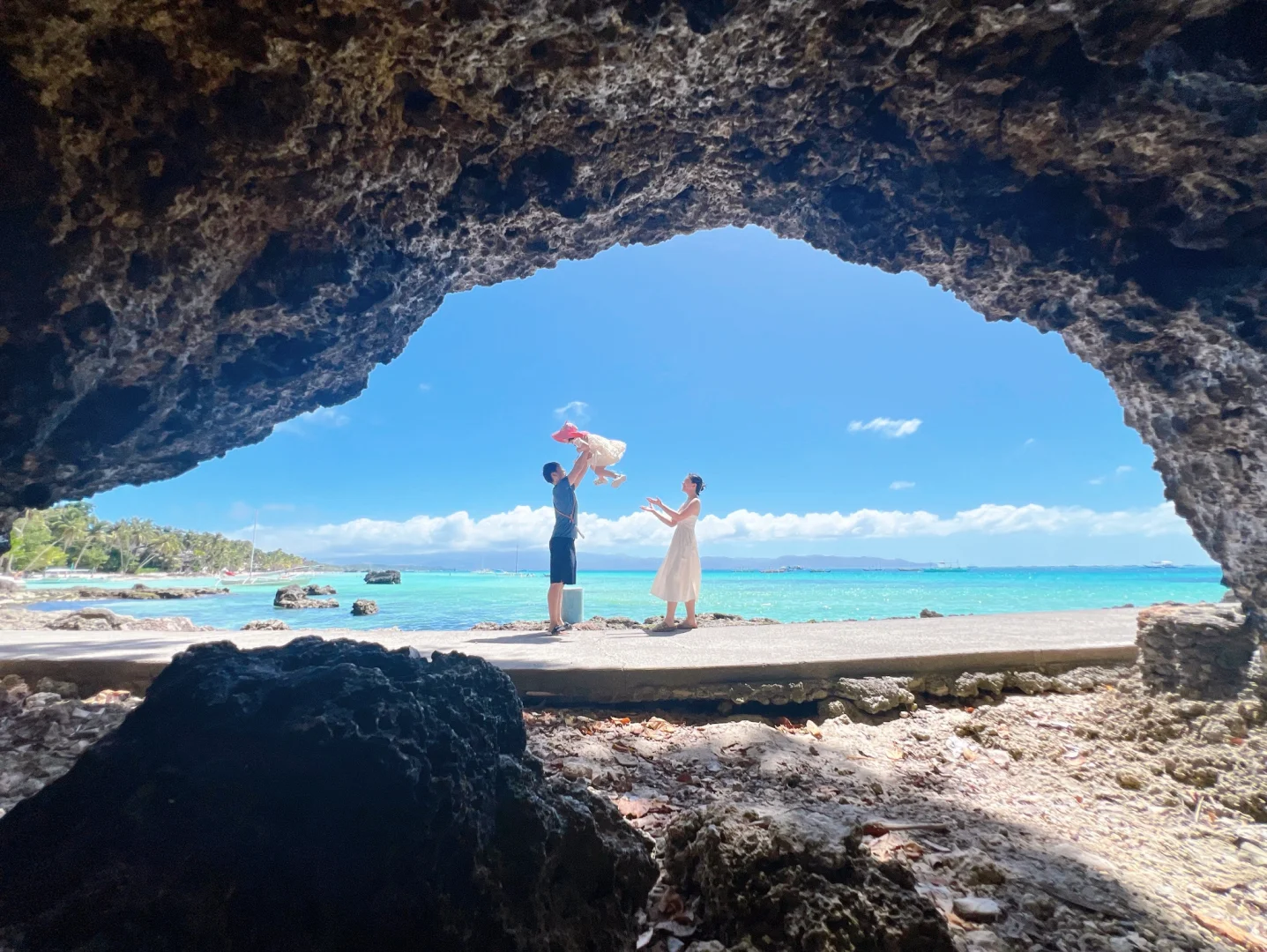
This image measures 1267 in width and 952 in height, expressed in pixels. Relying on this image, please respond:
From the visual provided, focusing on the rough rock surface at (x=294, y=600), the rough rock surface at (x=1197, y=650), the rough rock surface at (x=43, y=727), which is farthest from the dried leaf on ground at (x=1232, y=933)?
the rough rock surface at (x=294, y=600)

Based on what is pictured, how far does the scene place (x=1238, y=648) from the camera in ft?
10.9

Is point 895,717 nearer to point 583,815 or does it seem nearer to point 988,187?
point 583,815

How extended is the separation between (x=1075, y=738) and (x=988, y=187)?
3289mm

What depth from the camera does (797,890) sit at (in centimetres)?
148

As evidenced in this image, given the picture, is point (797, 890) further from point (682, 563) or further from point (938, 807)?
point (682, 563)

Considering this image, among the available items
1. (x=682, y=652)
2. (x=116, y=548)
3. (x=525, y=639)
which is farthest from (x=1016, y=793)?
(x=116, y=548)

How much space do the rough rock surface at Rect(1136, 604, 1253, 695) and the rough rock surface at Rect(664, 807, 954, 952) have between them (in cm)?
330

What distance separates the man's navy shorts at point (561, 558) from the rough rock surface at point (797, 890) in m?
4.86

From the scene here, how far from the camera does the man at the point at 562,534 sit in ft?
21.4

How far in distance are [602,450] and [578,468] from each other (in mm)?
393

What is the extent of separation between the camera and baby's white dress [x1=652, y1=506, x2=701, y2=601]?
670 centimetres

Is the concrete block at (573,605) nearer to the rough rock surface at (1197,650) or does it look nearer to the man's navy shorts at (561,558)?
the man's navy shorts at (561,558)

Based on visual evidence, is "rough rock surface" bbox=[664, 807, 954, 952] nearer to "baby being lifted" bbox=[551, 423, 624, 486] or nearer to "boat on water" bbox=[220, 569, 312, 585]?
"baby being lifted" bbox=[551, 423, 624, 486]

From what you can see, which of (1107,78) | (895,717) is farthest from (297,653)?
(1107,78)
